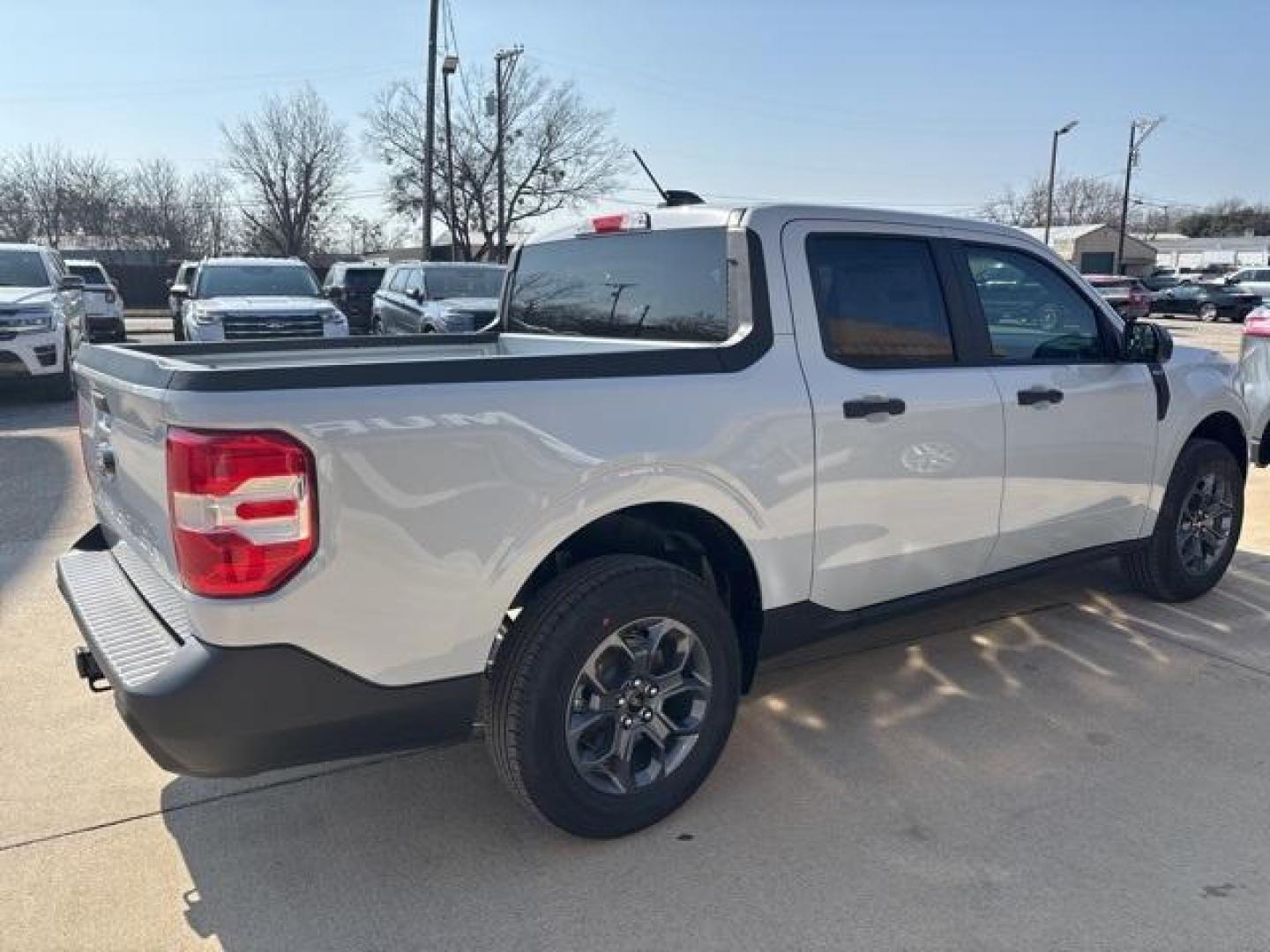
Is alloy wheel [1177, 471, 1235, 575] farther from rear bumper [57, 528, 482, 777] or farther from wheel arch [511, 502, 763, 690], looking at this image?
rear bumper [57, 528, 482, 777]

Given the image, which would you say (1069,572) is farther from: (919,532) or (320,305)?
(320,305)

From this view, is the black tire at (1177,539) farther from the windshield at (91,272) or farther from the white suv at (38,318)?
the windshield at (91,272)

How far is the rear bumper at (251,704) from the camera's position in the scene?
7.48 ft

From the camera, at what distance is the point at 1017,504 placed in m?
3.87

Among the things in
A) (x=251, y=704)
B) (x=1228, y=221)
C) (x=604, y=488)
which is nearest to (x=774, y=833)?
(x=604, y=488)

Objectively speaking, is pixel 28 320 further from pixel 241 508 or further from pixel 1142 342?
pixel 1142 342

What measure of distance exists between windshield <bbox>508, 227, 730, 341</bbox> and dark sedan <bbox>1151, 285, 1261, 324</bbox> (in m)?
36.8

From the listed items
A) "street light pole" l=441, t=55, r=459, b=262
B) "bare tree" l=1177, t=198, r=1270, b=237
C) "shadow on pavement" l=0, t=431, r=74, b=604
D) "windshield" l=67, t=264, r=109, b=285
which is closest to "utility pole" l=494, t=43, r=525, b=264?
"street light pole" l=441, t=55, r=459, b=262

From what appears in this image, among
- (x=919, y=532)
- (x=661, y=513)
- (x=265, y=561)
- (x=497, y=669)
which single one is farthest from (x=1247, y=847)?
(x=265, y=561)

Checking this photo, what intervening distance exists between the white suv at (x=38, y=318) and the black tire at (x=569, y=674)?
10030mm

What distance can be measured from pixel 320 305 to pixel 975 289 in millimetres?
10587

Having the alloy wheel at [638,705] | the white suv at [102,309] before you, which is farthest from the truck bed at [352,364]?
the white suv at [102,309]

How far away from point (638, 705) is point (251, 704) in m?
1.10

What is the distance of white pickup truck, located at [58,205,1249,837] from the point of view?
2.29 m
